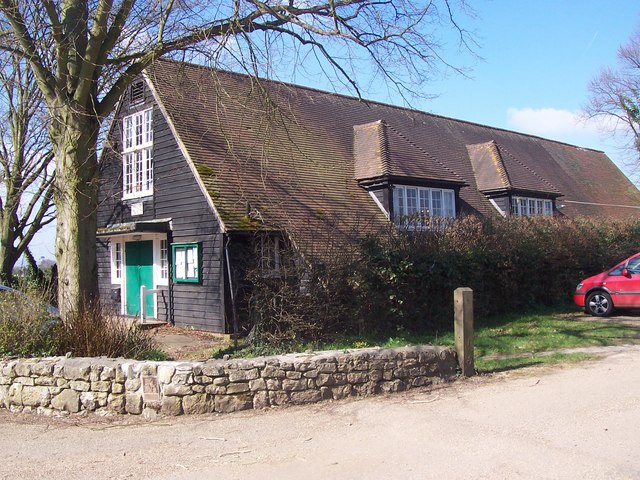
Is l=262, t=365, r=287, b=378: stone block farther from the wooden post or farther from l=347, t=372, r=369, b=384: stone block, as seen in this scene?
the wooden post

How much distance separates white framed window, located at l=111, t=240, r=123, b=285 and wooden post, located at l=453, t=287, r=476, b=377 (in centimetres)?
1310

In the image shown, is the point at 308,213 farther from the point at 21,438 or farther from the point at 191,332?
the point at 21,438

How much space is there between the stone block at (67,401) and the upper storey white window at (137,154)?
Answer: 406 inches

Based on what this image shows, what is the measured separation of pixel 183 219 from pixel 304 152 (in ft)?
14.9

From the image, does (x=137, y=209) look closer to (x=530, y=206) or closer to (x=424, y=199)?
(x=424, y=199)

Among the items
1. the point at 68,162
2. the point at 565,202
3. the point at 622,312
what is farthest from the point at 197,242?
the point at 565,202

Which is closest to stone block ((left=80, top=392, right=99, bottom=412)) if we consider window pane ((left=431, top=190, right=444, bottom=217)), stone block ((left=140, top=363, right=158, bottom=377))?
stone block ((left=140, top=363, right=158, bottom=377))

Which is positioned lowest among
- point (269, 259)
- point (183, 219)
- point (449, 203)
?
point (269, 259)

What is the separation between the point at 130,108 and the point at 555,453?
52.1 ft

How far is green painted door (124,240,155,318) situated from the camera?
17344 millimetres

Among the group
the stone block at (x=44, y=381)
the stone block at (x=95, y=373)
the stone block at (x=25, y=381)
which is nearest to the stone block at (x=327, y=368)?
the stone block at (x=95, y=373)

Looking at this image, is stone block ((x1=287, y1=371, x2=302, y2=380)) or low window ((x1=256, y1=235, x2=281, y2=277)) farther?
low window ((x1=256, y1=235, x2=281, y2=277))

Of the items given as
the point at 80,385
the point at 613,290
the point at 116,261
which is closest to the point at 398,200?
the point at 613,290

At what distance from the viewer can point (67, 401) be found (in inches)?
295
